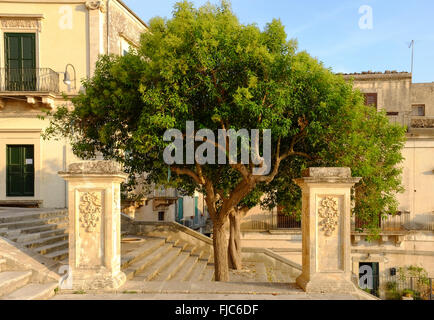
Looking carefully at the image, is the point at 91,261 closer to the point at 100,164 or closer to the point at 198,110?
the point at 100,164

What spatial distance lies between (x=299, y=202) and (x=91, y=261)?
251 inches

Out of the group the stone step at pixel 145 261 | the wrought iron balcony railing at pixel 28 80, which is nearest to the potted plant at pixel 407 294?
the stone step at pixel 145 261

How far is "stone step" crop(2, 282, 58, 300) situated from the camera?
5141 mm

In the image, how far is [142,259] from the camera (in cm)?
891

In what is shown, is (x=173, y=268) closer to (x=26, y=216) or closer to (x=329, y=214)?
(x=26, y=216)

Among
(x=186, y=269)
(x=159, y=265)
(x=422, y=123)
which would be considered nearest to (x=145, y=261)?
(x=159, y=265)

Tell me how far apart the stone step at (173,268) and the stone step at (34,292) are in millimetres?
2730

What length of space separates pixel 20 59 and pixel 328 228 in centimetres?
1377

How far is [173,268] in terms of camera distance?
9281 mm

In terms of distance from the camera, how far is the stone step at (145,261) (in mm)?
7193

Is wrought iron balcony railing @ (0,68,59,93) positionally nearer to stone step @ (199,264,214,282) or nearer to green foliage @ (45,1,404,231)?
green foliage @ (45,1,404,231)

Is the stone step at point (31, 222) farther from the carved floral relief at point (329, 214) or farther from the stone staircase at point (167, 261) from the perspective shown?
the carved floral relief at point (329, 214)

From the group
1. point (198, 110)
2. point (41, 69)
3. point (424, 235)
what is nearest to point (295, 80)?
point (198, 110)

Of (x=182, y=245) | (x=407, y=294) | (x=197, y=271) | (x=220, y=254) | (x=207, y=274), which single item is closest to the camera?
(x=220, y=254)
